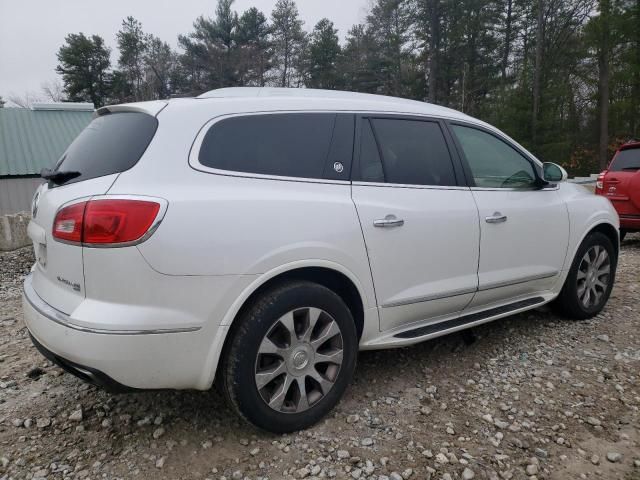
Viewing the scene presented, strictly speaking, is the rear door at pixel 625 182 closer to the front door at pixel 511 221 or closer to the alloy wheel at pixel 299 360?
the front door at pixel 511 221

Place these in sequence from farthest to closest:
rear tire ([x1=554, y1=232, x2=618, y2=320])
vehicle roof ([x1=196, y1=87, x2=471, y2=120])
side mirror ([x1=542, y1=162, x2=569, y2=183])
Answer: rear tire ([x1=554, y1=232, x2=618, y2=320]) → side mirror ([x1=542, y1=162, x2=569, y2=183]) → vehicle roof ([x1=196, y1=87, x2=471, y2=120])

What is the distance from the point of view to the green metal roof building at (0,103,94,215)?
16.8 metres

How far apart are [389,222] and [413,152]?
59cm

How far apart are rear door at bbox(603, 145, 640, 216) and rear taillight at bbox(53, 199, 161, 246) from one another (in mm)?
7191

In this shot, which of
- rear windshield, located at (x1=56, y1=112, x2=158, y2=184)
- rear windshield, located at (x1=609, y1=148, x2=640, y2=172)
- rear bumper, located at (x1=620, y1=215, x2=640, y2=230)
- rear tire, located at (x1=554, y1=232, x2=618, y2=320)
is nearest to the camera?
rear windshield, located at (x1=56, y1=112, x2=158, y2=184)

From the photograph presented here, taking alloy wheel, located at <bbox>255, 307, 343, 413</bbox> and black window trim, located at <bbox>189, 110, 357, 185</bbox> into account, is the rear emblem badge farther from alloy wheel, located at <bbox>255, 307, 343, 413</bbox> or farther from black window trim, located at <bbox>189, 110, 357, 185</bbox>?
alloy wheel, located at <bbox>255, 307, 343, 413</bbox>

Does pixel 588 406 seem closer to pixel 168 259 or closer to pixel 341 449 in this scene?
pixel 341 449

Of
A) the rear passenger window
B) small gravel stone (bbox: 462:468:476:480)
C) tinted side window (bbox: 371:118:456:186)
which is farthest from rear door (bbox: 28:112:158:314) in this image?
small gravel stone (bbox: 462:468:476:480)

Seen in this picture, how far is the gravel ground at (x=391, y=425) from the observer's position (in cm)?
226

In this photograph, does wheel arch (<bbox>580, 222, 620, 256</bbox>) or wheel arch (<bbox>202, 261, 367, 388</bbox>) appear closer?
wheel arch (<bbox>202, 261, 367, 388</bbox>)

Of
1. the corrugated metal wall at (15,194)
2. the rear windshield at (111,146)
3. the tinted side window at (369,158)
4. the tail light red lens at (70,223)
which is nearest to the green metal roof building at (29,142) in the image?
the corrugated metal wall at (15,194)

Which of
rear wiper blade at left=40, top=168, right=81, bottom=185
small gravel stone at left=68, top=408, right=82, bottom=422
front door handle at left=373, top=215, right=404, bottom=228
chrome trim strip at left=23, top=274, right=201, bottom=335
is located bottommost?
small gravel stone at left=68, top=408, right=82, bottom=422

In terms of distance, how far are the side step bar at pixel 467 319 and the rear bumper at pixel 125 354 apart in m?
1.23

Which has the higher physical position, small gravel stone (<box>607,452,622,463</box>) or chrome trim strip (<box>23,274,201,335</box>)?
chrome trim strip (<box>23,274,201,335</box>)
